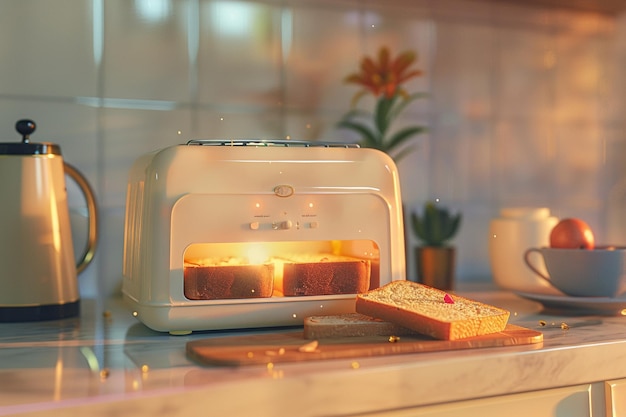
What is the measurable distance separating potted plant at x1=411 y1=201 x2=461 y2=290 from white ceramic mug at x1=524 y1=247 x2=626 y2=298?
0.27m

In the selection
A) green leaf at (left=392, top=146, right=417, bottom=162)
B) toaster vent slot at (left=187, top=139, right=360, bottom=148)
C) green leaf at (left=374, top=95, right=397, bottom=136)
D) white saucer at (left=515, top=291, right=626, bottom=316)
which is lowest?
white saucer at (left=515, top=291, right=626, bottom=316)

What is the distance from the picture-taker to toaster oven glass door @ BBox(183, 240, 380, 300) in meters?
0.91

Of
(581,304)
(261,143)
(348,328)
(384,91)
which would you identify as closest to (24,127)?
(261,143)

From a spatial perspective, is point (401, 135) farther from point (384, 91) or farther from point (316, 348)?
point (316, 348)

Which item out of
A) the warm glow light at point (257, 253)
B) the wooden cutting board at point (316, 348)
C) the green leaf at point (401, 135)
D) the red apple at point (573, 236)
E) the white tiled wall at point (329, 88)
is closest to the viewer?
the wooden cutting board at point (316, 348)

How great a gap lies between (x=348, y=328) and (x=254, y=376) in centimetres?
19

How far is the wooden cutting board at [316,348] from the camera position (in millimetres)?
747

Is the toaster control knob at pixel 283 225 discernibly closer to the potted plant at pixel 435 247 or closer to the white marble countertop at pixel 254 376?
the white marble countertop at pixel 254 376

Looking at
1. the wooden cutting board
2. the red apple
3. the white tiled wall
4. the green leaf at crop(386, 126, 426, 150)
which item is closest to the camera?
the wooden cutting board

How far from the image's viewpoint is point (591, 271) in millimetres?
1087

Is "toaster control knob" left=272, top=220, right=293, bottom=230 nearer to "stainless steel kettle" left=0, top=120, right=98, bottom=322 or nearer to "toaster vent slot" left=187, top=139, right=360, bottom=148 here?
"toaster vent slot" left=187, top=139, right=360, bottom=148

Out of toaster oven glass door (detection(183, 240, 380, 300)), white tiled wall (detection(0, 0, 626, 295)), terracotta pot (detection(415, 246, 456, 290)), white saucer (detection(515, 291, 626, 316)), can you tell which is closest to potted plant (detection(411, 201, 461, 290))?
terracotta pot (detection(415, 246, 456, 290))

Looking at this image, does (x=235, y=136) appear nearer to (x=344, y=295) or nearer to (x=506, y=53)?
(x=344, y=295)

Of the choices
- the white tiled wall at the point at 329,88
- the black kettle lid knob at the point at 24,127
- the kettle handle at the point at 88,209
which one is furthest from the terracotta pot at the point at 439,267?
the black kettle lid knob at the point at 24,127
